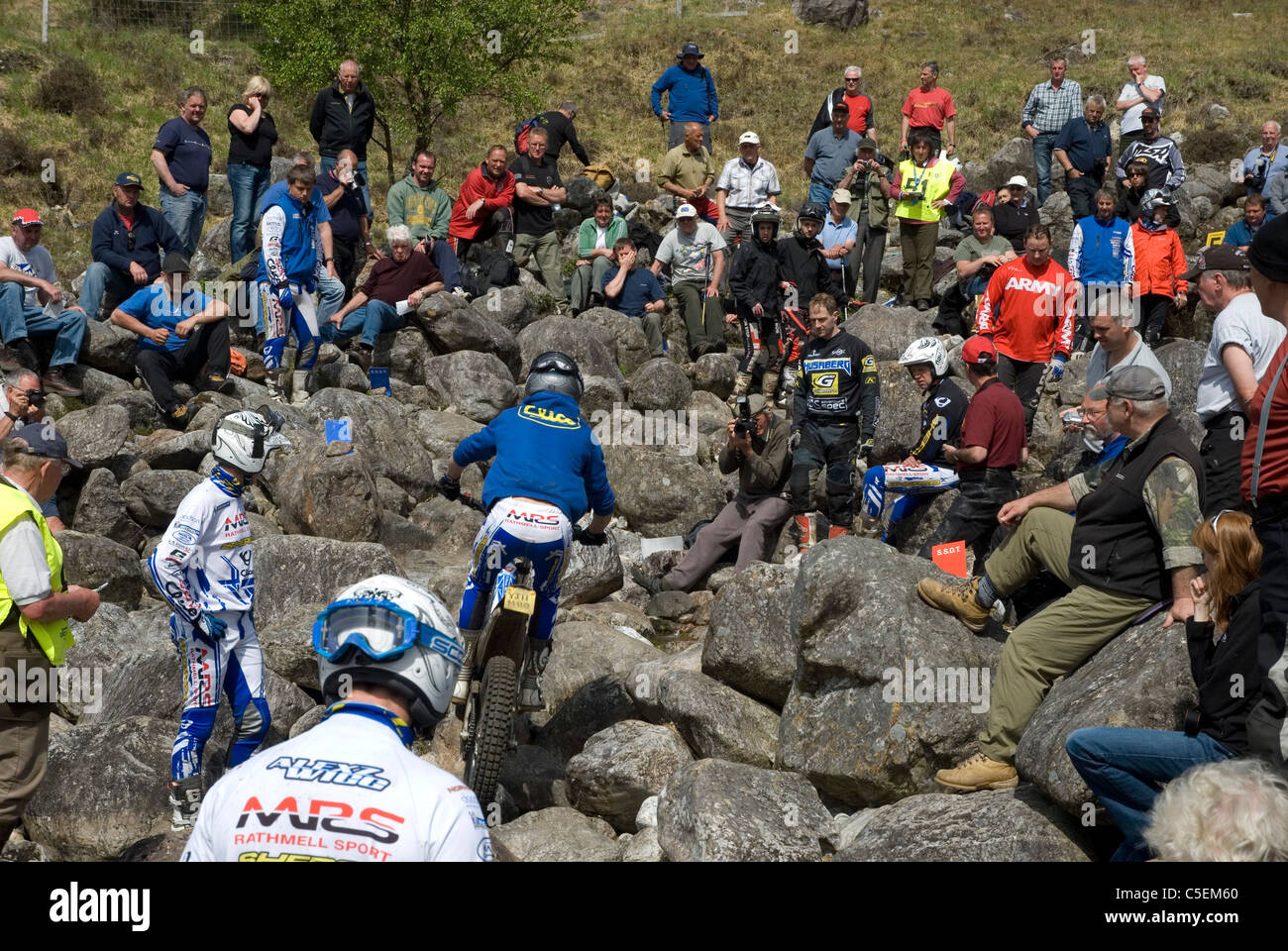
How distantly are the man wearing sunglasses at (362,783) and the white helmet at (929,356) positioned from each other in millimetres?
8077

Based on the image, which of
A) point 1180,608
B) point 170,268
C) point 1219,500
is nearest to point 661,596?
point 1219,500

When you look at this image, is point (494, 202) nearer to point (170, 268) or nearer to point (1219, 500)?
point (170, 268)

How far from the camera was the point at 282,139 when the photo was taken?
1081 inches

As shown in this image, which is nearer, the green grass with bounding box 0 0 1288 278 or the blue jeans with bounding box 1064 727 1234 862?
the blue jeans with bounding box 1064 727 1234 862

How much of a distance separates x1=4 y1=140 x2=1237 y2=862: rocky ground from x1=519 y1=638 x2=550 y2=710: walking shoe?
0.61 metres

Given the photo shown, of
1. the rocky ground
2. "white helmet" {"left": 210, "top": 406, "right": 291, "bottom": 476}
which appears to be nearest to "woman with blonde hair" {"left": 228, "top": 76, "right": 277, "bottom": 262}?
the rocky ground

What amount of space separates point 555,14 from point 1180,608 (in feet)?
70.8

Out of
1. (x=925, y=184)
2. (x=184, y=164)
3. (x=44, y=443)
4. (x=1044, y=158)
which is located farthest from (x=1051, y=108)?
(x=44, y=443)

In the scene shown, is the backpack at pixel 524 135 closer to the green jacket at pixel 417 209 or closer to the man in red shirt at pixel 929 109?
the green jacket at pixel 417 209

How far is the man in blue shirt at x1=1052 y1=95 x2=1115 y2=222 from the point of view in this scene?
19234 mm

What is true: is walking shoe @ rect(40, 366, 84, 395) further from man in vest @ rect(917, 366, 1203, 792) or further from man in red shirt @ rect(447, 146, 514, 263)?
man in vest @ rect(917, 366, 1203, 792)

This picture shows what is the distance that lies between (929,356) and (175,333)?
26.7 feet
